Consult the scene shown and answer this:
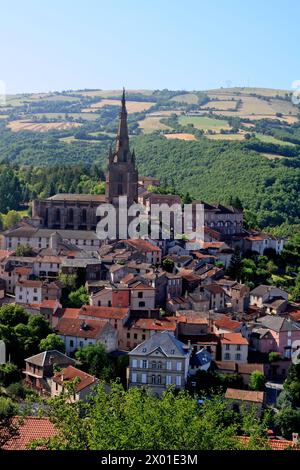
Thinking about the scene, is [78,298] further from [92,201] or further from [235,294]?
[92,201]

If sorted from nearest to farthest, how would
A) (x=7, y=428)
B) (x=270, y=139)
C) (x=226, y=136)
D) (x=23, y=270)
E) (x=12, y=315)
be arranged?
(x=7, y=428) < (x=12, y=315) < (x=23, y=270) < (x=270, y=139) < (x=226, y=136)

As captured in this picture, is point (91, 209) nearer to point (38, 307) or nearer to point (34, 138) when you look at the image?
point (38, 307)

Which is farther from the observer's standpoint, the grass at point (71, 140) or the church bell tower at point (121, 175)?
the grass at point (71, 140)

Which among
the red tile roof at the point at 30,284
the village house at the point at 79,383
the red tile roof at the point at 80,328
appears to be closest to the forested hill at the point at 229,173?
the red tile roof at the point at 30,284

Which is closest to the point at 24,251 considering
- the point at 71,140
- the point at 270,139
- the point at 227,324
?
the point at 227,324

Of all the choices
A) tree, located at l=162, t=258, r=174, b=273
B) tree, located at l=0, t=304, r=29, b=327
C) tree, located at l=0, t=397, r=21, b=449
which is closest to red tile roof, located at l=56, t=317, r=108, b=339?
tree, located at l=0, t=304, r=29, b=327

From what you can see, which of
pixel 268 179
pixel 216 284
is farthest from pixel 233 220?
pixel 268 179

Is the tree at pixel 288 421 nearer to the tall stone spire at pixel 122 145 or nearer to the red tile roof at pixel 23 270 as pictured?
the red tile roof at pixel 23 270

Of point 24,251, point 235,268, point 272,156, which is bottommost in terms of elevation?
point 235,268
